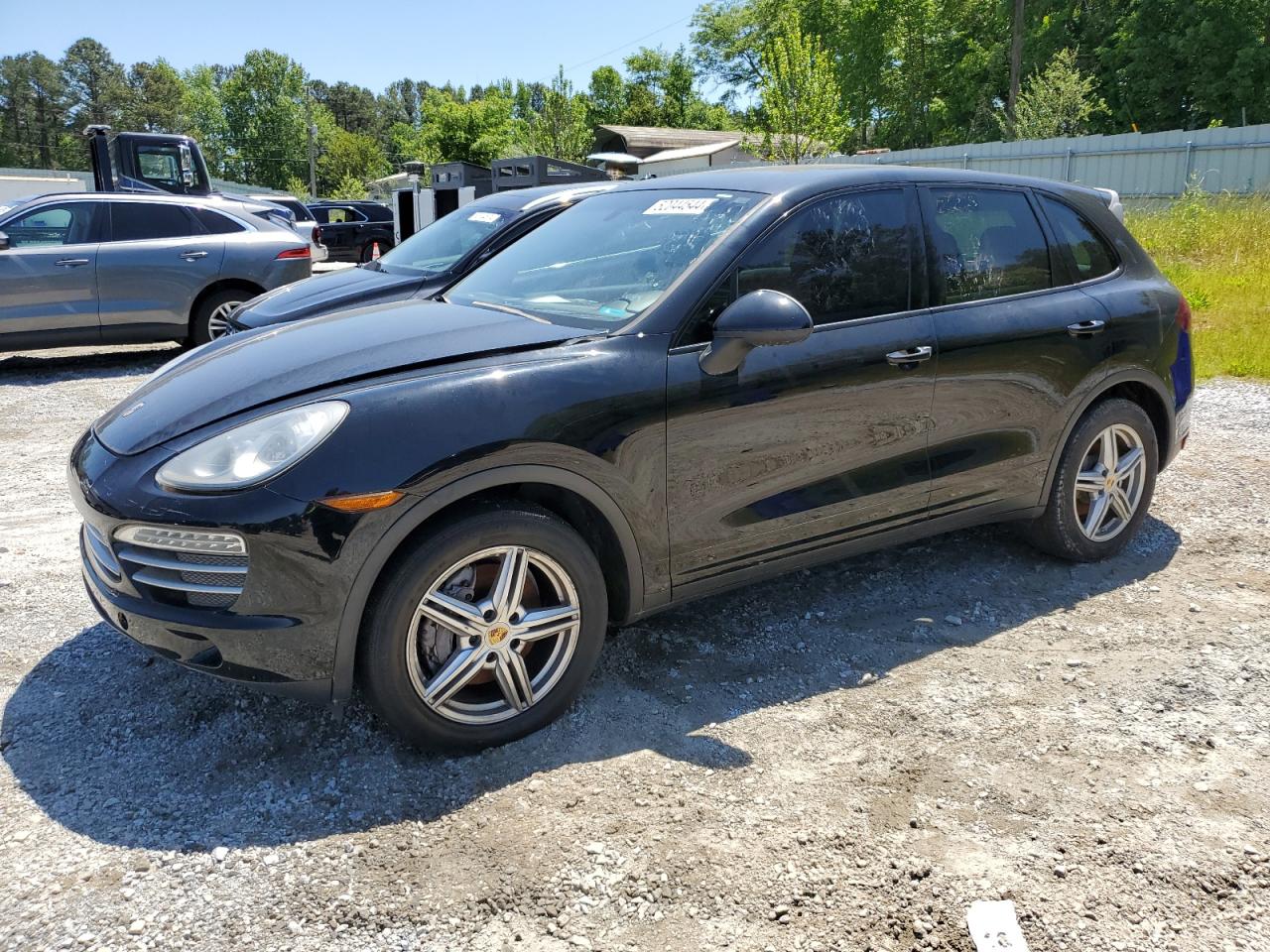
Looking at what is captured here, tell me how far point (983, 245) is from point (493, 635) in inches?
101

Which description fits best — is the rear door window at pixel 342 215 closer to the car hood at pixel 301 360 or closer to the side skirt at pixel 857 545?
the car hood at pixel 301 360

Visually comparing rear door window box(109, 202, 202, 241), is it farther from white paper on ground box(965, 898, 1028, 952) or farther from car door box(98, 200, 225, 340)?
white paper on ground box(965, 898, 1028, 952)

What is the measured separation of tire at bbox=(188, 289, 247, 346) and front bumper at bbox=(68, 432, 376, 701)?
781cm

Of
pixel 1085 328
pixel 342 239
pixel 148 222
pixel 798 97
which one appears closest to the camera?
pixel 1085 328

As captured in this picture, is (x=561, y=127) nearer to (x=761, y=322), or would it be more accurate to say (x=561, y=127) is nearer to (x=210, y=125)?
(x=761, y=322)

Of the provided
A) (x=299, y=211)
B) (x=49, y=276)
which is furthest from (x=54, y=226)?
(x=299, y=211)

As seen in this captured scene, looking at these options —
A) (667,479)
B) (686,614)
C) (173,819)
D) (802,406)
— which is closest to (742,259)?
(802,406)

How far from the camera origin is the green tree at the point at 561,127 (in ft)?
142

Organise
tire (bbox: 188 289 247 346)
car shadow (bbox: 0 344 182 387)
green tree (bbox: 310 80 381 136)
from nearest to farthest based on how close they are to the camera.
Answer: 1. car shadow (bbox: 0 344 182 387)
2. tire (bbox: 188 289 247 346)
3. green tree (bbox: 310 80 381 136)

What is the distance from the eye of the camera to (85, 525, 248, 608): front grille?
2590 millimetres

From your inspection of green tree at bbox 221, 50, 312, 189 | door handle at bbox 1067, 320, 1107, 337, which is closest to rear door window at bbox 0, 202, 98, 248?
door handle at bbox 1067, 320, 1107, 337

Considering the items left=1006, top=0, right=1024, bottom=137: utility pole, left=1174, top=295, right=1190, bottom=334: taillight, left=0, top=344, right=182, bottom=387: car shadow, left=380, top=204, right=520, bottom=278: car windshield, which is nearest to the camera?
left=1174, top=295, right=1190, bottom=334: taillight

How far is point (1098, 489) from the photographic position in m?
4.40

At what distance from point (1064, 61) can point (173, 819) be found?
131 feet
